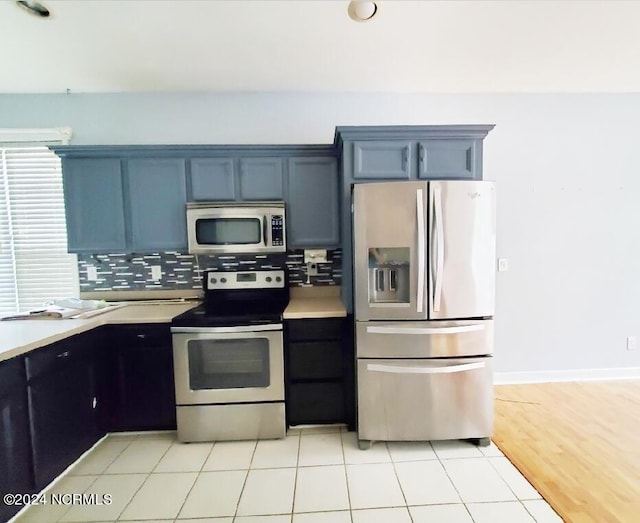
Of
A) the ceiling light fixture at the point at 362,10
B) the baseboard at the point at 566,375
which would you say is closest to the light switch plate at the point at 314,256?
the ceiling light fixture at the point at 362,10

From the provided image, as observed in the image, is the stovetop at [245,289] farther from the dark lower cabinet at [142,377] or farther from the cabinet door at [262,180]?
the cabinet door at [262,180]

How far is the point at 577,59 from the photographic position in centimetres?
236

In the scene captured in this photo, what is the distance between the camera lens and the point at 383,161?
224 centimetres

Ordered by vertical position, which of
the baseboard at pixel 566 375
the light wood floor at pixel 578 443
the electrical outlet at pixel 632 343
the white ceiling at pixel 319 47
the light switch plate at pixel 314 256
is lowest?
the light wood floor at pixel 578 443

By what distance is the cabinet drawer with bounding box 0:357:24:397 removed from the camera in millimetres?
1513

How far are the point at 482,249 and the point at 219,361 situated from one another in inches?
75.6

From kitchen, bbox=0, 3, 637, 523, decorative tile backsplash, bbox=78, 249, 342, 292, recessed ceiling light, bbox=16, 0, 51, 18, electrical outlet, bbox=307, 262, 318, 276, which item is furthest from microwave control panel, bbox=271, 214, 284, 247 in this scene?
recessed ceiling light, bbox=16, 0, 51, 18

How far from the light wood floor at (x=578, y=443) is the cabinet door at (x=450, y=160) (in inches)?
74.1

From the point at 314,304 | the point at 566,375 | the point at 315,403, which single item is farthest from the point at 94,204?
the point at 566,375

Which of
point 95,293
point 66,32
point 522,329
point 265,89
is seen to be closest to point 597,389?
point 522,329

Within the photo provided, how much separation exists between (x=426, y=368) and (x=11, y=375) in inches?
89.3

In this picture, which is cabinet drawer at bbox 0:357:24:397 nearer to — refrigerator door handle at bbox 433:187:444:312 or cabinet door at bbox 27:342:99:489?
cabinet door at bbox 27:342:99:489

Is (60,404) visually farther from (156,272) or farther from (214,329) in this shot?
(156,272)

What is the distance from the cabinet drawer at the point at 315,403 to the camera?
2305 mm
